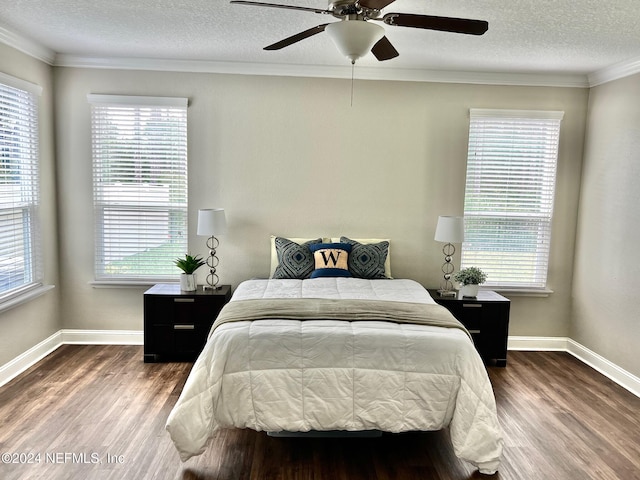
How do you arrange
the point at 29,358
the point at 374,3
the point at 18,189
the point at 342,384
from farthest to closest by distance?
the point at 29,358
the point at 18,189
the point at 342,384
the point at 374,3

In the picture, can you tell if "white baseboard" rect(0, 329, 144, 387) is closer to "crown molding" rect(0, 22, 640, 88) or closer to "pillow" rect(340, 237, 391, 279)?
"pillow" rect(340, 237, 391, 279)

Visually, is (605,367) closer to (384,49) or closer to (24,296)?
(384,49)

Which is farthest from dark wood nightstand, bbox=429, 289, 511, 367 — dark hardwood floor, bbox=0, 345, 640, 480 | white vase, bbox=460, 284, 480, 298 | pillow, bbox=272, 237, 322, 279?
pillow, bbox=272, 237, 322, 279

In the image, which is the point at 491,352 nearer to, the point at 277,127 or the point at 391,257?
the point at 391,257

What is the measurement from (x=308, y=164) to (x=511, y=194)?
1.99m

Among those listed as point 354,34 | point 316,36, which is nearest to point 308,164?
point 316,36

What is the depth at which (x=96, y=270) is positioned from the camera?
14.3ft

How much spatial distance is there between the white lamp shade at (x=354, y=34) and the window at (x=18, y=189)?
267 cm

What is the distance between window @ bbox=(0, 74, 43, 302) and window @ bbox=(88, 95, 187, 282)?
51 centimetres

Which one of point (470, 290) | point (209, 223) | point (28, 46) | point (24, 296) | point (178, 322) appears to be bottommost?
point (178, 322)

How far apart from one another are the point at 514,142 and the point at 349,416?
315 centimetres

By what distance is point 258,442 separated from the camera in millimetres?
2770

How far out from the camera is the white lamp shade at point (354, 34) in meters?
2.17

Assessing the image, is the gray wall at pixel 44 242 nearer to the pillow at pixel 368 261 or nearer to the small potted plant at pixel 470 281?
the pillow at pixel 368 261
